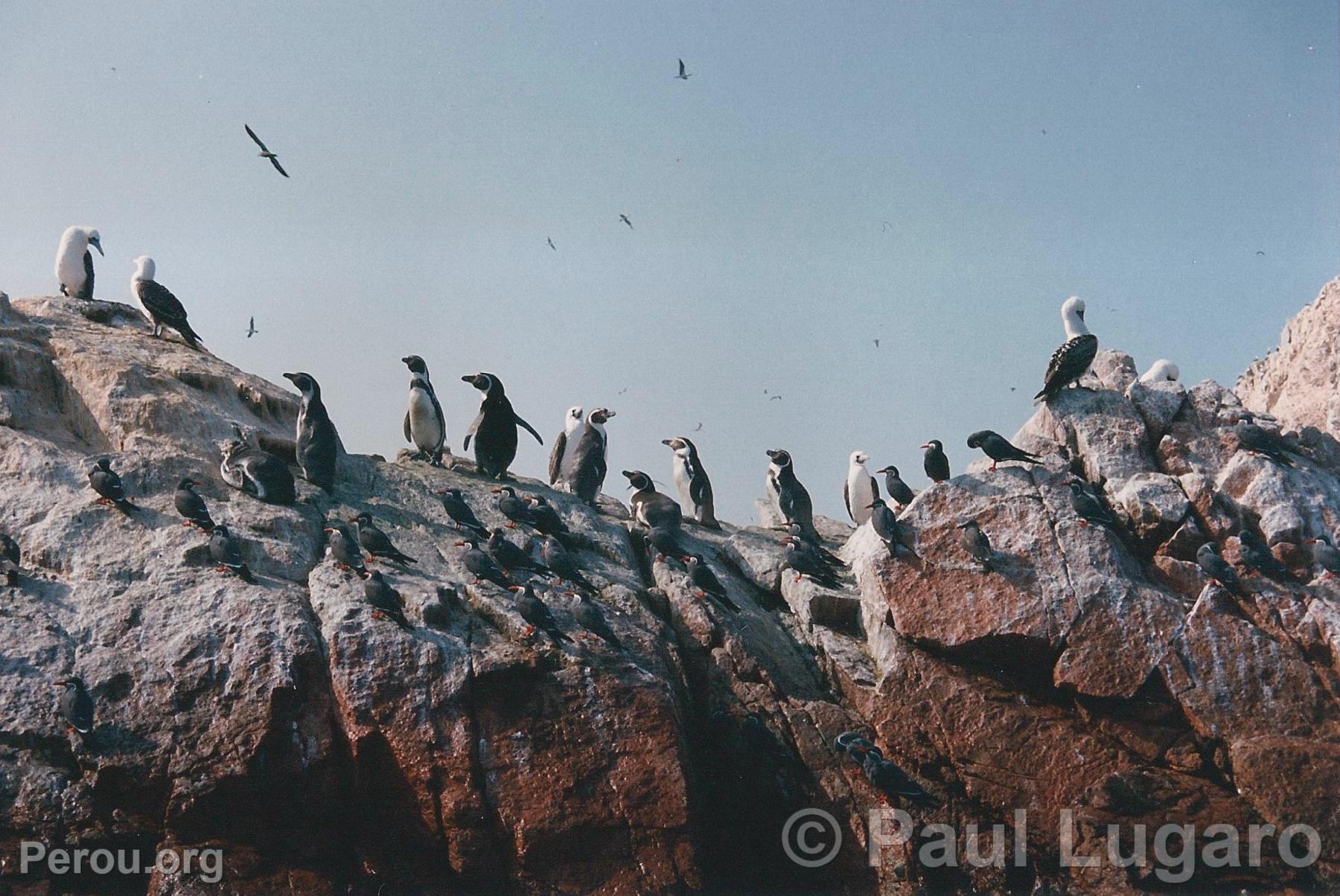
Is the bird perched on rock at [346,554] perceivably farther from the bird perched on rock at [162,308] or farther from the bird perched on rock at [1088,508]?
the bird perched on rock at [1088,508]

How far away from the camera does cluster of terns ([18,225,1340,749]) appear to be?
580 inches

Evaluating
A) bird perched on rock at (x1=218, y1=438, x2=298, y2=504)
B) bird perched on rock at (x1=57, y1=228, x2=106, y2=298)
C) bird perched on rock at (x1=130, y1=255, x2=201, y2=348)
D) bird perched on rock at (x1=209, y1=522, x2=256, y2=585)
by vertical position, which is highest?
bird perched on rock at (x1=57, y1=228, x2=106, y2=298)

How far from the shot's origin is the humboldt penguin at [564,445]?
874 inches

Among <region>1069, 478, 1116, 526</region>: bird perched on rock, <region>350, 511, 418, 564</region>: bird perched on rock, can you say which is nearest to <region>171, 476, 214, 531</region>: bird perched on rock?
<region>350, 511, 418, 564</region>: bird perched on rock

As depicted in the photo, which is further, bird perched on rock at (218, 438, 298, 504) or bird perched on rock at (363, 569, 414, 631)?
bird perched on rock at (218, 438, 298, 504)

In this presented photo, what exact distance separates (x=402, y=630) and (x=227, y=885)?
122 inches

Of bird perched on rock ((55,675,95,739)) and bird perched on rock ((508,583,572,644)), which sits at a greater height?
bird perched on rock ((508,583,572,644))

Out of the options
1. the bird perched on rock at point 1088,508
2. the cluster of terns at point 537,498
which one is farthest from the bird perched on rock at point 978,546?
the bird perched on rock at point 1088,508

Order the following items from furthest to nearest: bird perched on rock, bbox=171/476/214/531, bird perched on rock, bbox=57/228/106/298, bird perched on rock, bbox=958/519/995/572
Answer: bird perched on rock, bbox=57/228/106/298
bird perched on rock, bbox=958/519/995/572
bird perched on rock, bbox=171/476/214/531

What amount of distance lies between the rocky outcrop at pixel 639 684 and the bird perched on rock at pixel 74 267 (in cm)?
425

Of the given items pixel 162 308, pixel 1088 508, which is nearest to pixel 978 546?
pixel 1088 508

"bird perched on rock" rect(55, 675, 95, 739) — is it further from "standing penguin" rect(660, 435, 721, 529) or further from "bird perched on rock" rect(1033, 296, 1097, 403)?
"bird perched on rock" rect(1033, 296, 1097, 403)

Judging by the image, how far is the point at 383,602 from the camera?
1415 cm

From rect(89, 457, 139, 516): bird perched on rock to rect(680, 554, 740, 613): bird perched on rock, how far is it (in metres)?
6.85
